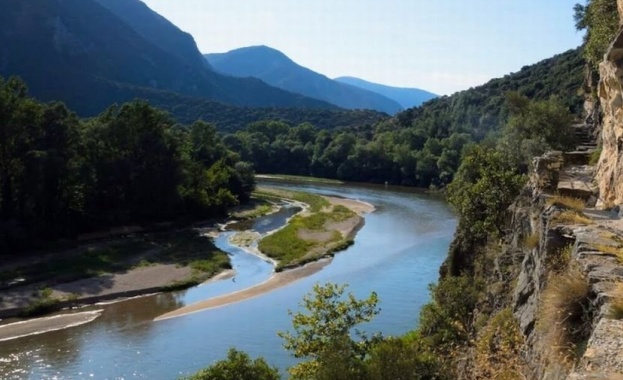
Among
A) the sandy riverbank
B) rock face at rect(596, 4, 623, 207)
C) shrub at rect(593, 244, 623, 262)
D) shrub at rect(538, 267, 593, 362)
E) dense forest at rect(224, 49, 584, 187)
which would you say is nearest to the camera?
shrub at rect(538, 267, 593, 362)

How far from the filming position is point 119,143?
224 feet

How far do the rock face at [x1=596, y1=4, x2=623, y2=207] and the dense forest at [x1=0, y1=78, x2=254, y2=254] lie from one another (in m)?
45.5

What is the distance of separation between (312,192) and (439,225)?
3958 centimetres

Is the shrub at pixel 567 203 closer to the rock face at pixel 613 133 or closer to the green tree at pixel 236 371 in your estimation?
the rock face at pixel 613 133

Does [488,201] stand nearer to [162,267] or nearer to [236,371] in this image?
[236,371]

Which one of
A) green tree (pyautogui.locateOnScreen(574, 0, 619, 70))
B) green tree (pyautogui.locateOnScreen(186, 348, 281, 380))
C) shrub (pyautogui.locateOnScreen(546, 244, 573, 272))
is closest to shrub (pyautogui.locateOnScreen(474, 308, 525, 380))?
shrub (pyautogui.locateOnScreen(546, 244, 573, 272))

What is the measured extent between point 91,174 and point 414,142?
85243 millimetres

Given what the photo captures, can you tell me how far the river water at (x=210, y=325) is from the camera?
28891 mm

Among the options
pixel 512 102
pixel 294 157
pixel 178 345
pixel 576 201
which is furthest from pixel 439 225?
pixel 294 157

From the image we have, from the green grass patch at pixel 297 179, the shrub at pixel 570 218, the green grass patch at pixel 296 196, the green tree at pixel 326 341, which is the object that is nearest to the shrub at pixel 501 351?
the shrub at pixel 570 218

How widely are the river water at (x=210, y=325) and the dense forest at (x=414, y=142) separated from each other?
5907 centimetres

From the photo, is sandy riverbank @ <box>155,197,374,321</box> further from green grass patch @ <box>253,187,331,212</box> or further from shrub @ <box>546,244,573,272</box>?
shrub @ <box>546,244,573,272</box>

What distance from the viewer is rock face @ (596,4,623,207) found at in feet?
62.3

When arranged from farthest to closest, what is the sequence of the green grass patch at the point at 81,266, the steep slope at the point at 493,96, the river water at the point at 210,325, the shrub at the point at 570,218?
1. the steep slope at the point at 493,96
2. the green grass patch at the point at 81,266
3. the river water at the point at 210,325
4. the shrub at the point at 570,218
